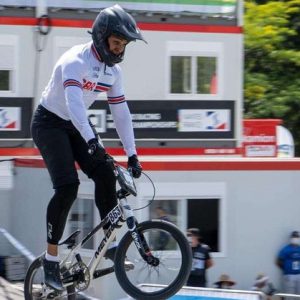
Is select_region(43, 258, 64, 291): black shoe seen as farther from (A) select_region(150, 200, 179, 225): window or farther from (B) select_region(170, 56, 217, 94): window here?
(B) select_region(170, 56, 217, 94): window

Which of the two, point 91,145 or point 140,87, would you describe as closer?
point 91,145

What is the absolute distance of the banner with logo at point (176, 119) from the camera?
14797 millimetres

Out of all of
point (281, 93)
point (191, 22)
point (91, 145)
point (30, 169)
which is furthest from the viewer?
point (281, 93)

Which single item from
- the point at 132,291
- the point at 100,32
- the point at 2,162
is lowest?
the point at 132,291

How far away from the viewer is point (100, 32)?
20.8ft

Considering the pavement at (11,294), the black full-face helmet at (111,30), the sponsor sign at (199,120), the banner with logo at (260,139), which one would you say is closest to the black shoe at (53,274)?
the black full-face helmet at (111,30)

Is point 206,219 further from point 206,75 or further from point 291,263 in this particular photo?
point 206,75

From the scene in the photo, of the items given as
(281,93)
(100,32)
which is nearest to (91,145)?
(100,32)

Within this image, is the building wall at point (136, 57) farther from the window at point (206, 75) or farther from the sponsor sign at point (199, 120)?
the sponsor sign at point (199, 120)

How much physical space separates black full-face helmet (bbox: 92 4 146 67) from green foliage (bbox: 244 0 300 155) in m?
16.6

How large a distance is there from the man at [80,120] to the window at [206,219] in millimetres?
8216

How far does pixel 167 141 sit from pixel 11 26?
127 inches

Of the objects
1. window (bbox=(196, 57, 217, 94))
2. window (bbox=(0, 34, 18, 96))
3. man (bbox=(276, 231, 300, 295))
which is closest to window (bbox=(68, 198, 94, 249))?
window (bbox=(0, 34, 18, 96))

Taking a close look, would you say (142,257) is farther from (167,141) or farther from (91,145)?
(167,141)
